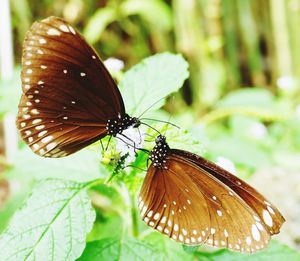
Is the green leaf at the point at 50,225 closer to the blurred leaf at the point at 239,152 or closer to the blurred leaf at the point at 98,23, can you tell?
the blurred leaf at the point at 239,152

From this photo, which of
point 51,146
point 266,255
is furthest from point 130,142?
point 266,255

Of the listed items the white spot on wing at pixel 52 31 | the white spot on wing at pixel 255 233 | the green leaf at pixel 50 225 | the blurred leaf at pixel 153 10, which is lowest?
the green leaf at pixel 50 225

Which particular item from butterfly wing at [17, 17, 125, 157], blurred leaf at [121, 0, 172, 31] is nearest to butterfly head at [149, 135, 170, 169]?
butterfly wing at [17, 17, 125, 157]

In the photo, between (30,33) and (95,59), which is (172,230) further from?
(30,33)

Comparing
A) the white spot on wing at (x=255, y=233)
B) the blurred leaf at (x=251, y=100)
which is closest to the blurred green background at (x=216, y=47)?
the blurred leaf at (x=251, y=100)

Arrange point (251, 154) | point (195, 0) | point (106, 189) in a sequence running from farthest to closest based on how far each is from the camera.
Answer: point (195, 0) < point (251, 154) < point (106, 189)

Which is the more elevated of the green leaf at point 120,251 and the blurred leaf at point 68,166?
the blurred leaf at point 68,166

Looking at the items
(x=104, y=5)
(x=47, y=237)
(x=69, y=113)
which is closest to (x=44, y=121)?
(x=69, y=113)
